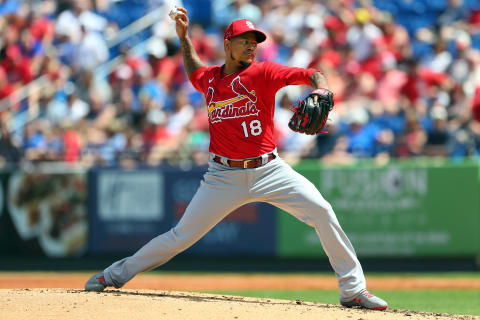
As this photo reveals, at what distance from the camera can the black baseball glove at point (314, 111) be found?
209 inches

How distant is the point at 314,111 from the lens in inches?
210

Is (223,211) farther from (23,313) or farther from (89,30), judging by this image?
(89,30)

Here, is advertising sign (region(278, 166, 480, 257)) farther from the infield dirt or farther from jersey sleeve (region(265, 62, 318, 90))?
jersey sleeve (region(265, 62, 318, 90))

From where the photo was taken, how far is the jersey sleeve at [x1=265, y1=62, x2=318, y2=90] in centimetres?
547

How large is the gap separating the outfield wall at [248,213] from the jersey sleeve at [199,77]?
5197mm

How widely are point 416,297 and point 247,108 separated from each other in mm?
3853

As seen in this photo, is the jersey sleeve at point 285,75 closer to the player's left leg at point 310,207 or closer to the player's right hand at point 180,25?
the player's left leg at point 310,207

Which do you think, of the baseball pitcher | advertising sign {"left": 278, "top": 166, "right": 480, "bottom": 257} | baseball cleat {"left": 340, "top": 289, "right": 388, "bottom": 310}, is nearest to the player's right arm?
the baseball pitcher

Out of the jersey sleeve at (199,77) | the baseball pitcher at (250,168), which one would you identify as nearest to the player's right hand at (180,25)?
the jersey sleeve at (199,77)

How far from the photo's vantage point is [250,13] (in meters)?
14.6

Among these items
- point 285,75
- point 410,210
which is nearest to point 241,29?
point 285,75

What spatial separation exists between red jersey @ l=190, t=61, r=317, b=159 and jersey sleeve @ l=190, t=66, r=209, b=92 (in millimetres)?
228

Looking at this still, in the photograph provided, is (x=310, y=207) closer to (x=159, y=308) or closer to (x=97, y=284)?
(x=159, y=308)

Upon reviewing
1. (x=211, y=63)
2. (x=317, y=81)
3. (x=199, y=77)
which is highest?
(x=211, y=63)
